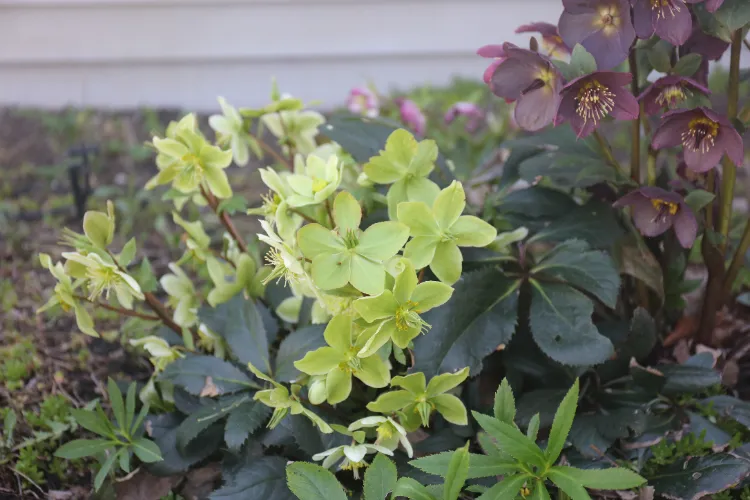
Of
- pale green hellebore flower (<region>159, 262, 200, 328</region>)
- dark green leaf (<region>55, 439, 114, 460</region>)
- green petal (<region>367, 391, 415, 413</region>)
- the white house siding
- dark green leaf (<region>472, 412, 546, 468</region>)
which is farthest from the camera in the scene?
the white house siding

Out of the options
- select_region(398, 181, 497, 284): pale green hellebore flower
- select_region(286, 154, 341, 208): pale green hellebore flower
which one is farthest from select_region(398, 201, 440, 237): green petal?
select_region(286, 154, 341, 208): pale green hellebore flower

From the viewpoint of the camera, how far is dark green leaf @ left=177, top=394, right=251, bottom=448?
2.97 ft

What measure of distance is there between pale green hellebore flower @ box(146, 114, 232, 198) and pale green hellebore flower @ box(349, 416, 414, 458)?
40 cm

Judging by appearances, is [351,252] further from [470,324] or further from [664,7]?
[664,7]

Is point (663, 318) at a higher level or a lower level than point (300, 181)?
lower

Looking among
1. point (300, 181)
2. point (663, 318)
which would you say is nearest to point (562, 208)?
point (663, 318)

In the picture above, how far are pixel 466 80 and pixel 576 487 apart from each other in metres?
2.30

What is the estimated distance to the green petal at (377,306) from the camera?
722 mm

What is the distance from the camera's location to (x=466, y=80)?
109 inches

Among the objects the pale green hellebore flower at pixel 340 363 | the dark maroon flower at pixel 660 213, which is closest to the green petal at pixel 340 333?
the pale green hellebore flower at pixel 340 363

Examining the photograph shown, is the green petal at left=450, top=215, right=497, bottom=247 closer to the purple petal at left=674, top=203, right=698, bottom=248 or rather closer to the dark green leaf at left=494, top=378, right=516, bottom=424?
the dark green leaf at left=494, top=378, right=516, bottom=424

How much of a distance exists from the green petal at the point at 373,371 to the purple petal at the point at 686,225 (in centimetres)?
45

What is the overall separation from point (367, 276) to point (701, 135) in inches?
19.6

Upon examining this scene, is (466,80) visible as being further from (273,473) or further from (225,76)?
(273,473)
